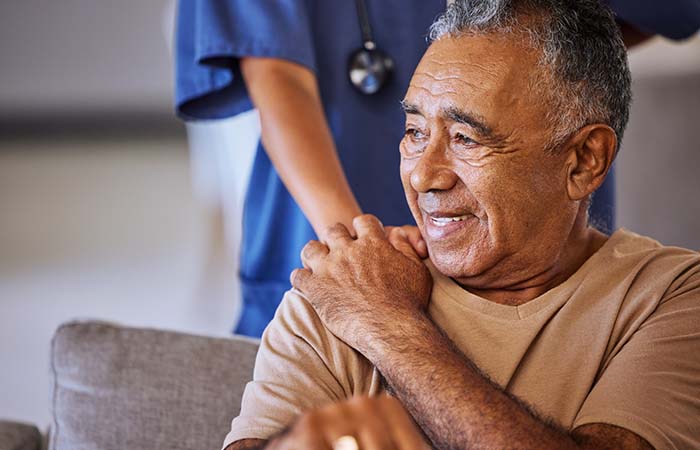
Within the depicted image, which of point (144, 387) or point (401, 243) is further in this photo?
point (144, 387)

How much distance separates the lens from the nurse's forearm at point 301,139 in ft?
5.45

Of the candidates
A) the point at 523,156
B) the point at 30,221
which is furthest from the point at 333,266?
the point at 30,221

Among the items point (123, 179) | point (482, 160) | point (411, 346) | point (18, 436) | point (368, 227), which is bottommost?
point (123, 179)

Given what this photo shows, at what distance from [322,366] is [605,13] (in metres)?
0.64

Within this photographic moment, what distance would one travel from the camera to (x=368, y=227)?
57.3 inches

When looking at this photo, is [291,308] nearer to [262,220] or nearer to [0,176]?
[262,220]

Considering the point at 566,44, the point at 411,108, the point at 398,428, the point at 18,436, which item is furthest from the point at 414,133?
the point at 18,436

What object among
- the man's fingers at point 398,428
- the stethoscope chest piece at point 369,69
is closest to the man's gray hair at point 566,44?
the stethoscope chest piece at point 369,69

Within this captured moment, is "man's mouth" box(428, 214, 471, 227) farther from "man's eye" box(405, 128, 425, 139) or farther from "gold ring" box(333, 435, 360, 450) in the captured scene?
"gold ring" box(333, 435, 360, 450)

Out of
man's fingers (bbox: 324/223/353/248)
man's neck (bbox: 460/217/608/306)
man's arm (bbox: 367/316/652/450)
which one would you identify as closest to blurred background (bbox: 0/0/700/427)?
man's fingers (bbox: 324/223/353/248)

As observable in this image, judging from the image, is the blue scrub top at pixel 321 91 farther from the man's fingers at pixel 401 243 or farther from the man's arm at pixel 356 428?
the man's arm at pixel 356 428

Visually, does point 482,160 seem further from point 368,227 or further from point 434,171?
point 368,227

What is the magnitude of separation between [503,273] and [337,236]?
247mm

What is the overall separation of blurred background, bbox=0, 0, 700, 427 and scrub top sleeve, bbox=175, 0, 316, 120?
0.66 metres
